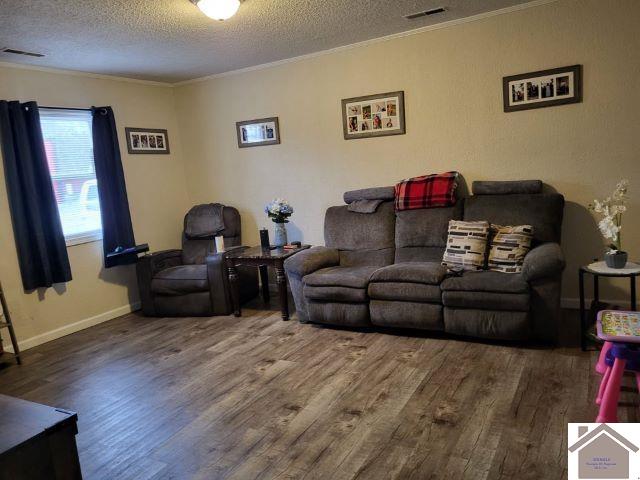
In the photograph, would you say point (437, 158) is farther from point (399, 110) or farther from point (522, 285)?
point (522, 285)

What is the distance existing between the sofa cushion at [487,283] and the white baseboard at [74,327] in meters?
3.19

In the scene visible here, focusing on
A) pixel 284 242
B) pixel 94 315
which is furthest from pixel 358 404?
pixel 94 315

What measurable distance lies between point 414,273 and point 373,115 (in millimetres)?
1634

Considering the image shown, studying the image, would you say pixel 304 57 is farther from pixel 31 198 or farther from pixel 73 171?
pixel 31 198

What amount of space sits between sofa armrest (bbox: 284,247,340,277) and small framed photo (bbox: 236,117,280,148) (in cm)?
137

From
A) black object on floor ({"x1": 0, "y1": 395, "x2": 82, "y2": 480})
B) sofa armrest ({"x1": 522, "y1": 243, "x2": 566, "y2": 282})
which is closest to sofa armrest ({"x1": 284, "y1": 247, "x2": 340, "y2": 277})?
sofa armrest ({"x1": 522, "y1": 243, "x2": 566, "y2": 282})

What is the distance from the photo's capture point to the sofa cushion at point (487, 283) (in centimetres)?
301

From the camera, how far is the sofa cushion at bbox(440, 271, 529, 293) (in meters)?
3.01

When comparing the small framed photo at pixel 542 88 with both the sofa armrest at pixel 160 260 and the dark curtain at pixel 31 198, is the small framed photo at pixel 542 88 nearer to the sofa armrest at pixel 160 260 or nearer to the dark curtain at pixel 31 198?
the sofa armrest at pixel 160 260

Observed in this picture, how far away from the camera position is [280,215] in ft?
14.6

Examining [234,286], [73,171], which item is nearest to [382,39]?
[234,286]

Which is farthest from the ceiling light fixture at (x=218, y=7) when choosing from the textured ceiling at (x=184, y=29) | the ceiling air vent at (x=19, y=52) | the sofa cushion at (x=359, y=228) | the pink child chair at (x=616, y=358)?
the pink child chair at (x=616, y=358)

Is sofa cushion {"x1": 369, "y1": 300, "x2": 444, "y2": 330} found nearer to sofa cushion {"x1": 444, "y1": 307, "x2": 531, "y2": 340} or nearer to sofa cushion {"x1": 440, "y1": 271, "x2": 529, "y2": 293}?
sofa cushion {"x1": 444, "y1": 307, "x2": 531, "y2": 340}

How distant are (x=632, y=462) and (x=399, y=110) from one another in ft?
10.3
